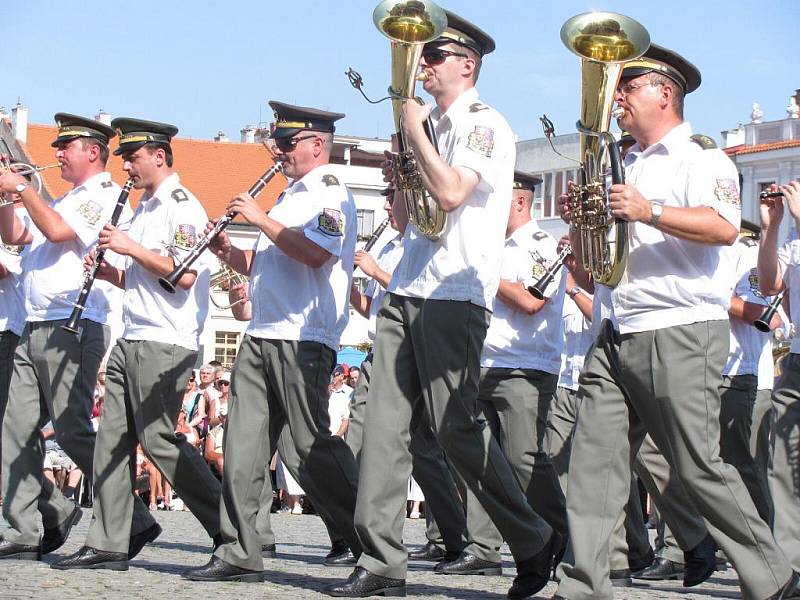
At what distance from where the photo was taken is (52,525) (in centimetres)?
905

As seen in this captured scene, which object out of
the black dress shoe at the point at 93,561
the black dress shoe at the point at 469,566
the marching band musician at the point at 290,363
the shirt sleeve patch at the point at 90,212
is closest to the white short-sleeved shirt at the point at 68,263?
the shirt sleeve patch at the point at 90,212

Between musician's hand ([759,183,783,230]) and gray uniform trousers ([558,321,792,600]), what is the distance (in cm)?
163

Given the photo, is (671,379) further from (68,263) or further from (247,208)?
(68,263)

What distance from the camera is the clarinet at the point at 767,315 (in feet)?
30.1

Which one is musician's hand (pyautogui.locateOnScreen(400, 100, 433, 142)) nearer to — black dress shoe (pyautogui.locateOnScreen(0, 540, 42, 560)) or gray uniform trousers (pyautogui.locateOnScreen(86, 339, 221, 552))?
gray uniform trousers (pyautogui.locateOnScreen(86, 339, 221, 552))

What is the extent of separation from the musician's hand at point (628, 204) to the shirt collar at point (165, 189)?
10.7ft

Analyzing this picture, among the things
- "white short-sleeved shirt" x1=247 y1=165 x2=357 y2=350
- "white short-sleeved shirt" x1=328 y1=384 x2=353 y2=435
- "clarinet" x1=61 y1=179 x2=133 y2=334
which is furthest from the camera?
"white short-sleeved shirt" x1=328 y1=384 x2=353 y2=435

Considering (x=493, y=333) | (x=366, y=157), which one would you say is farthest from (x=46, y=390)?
(x=366, y=157)

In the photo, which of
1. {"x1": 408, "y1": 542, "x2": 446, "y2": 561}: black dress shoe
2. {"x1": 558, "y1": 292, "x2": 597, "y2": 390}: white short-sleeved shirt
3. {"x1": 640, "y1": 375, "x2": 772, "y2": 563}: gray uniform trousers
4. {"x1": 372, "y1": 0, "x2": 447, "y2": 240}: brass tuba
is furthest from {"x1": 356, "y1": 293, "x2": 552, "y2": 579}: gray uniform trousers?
{"x1": 558, "y1": 292, "x2": 597, "y2": 390}: white short-sleeved shirt

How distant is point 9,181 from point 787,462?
4.54 m

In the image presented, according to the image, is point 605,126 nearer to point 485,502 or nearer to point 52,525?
point 485,502

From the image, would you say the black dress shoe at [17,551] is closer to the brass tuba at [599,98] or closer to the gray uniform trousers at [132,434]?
the gray uniform trousers at [132,434]

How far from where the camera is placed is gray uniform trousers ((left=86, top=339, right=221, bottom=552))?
8016 mm

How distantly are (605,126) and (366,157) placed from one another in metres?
62.1
